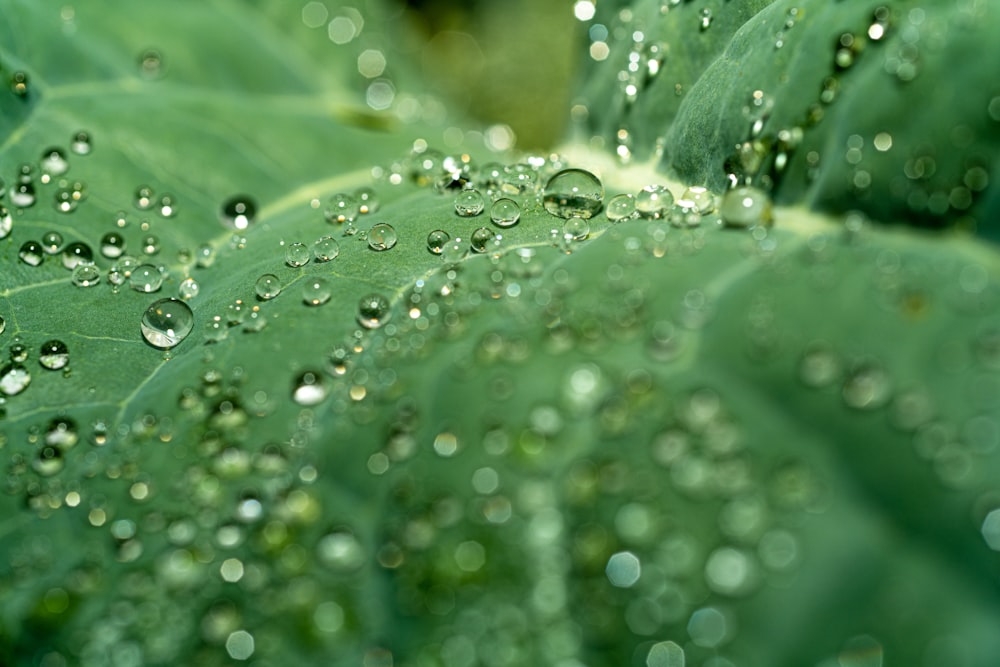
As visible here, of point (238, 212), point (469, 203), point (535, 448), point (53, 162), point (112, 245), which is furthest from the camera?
point (238, 212)

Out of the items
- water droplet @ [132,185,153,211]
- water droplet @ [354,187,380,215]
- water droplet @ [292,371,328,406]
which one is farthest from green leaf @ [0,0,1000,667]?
water droplet @ [132,185,153,211]

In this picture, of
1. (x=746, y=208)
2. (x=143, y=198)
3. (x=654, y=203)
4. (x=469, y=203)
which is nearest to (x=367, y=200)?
(x=469, y=203)

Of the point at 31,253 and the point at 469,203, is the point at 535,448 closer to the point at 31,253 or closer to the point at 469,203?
the point at 469,203

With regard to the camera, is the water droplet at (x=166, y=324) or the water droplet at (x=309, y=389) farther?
the water droplet at (x=166, y=324)

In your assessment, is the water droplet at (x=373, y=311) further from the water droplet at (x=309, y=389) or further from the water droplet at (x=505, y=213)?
the water droplet at (x=505, y=213)

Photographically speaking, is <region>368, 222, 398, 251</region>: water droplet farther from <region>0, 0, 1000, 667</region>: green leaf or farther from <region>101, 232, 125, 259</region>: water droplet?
<region>101, 232, 125, 259</region>: water droplet

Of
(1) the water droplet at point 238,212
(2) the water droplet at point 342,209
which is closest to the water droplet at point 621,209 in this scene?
(2) the water droplet at point 342,209

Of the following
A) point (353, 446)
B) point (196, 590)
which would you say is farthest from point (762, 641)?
point (196, 590)
